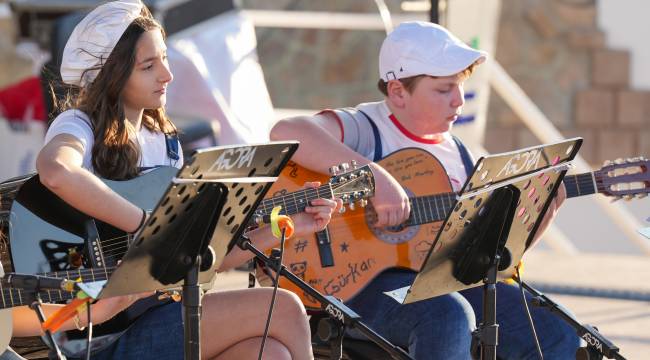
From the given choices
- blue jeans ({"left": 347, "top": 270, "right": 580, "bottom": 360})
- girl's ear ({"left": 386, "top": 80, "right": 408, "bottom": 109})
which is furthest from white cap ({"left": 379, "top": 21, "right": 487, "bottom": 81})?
blue jeans ({"left": 347, "top": 270, "right": 580, "bottom": 360})

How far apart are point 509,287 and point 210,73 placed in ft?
10.1

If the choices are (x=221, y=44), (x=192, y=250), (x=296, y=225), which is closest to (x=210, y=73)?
(x=221, y=44)

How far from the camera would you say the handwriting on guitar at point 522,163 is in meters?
2.91

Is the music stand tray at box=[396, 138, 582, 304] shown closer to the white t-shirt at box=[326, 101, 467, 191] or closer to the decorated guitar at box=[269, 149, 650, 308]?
the decorated guitar at box=[269, 149, 650, 308]

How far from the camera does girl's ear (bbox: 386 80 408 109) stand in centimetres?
381

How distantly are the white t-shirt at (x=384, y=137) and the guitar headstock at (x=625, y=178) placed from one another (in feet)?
1.38

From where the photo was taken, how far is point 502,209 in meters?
3.01

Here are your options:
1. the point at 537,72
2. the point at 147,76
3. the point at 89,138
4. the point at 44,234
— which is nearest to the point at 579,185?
the point at 147,76

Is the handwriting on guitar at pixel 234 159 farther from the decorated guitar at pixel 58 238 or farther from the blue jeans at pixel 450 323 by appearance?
the blue jeans at pixel 450 323

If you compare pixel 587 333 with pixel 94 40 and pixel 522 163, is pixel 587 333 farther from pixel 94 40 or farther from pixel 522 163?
pixel 94 40

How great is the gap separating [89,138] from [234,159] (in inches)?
27.5

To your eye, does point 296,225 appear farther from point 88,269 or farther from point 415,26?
point 415,26

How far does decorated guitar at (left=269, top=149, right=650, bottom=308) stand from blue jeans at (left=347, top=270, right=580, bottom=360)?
0.18 ft

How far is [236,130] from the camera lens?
646 centimetres
